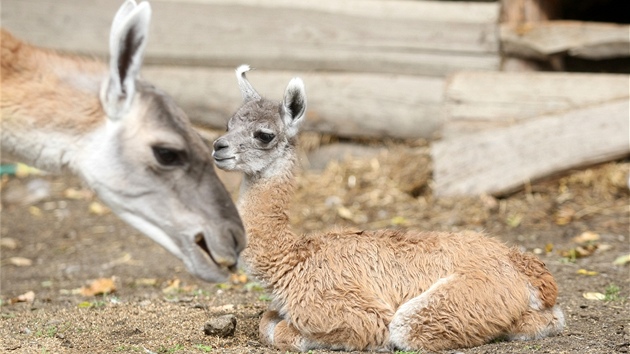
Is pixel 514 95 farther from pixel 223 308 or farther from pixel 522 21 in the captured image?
pixel 223 308

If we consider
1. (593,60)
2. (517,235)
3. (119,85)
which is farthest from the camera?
(593,60)

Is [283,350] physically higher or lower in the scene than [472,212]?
higher

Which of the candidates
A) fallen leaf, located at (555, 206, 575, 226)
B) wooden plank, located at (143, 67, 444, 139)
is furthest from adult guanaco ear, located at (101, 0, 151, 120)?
wooden plank, located at (143, 67, 444, 139)

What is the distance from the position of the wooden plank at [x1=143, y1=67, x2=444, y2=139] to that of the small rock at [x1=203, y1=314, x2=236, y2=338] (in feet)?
18.7

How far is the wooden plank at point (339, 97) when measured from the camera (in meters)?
11.1

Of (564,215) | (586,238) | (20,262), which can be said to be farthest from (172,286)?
(564,215)

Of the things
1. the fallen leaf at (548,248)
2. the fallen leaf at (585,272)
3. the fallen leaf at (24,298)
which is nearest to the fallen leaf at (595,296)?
the fallen leaf at (585,272)

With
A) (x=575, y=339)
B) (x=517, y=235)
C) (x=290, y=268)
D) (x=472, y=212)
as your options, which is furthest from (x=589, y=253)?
(x=290, y=268)

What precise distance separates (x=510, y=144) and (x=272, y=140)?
17.2ft

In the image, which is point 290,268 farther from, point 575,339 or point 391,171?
point 391,171

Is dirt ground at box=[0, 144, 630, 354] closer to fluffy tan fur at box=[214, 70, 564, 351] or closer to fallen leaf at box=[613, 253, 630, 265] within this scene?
fallen leaf at box=[613, 253, 630, 265]

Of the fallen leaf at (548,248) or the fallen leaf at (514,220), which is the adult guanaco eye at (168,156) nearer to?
the fallen leaf at (548,248)

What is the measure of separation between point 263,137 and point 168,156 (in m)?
0.72

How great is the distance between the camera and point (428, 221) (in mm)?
9828
